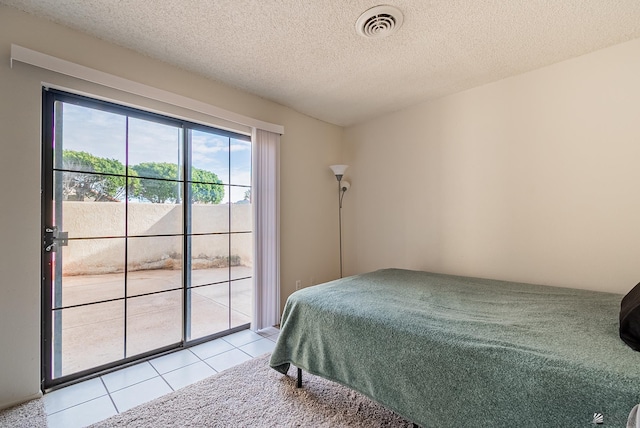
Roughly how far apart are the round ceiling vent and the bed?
5.88 feet

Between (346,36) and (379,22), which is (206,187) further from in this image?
(379,22)

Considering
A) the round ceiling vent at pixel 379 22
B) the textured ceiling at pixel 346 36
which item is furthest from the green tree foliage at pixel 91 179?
the round ceiling vent at pixel 379 22

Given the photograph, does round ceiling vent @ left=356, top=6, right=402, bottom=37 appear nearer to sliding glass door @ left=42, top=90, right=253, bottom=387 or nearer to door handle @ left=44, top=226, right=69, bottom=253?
sliding glass door @ left=42, top=90, right=253, bottom=387

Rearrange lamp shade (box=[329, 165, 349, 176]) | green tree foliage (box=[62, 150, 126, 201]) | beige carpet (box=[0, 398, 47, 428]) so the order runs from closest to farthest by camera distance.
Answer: beige carpet (box=[0, 398, 47, 428]), green tree foliage (box=[62, 150, 126, 201]), lamp shade (box=[329, 165, 349, 176])

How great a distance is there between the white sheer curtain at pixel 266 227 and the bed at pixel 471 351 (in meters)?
0.98

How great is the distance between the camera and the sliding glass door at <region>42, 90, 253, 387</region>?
1.91 metres

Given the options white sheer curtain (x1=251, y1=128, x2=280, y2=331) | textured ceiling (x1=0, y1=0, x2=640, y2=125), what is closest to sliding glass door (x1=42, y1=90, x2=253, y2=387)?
white sheer curtain (x1=251, y1=128, x2=280, y2=331)

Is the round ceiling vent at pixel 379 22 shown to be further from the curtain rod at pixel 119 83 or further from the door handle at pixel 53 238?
the door handle at pixel 53 238

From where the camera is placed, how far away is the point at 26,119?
1.72 meters

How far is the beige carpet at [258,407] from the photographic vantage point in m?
1.55

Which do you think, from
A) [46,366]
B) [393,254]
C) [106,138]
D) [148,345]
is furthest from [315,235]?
[46,366]

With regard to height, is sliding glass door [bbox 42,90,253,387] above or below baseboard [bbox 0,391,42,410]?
above

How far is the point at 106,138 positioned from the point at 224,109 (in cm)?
98

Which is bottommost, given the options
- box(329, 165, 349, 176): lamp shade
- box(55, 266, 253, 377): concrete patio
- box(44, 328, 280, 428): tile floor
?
box(44, 328, 280, 428): tile floor
